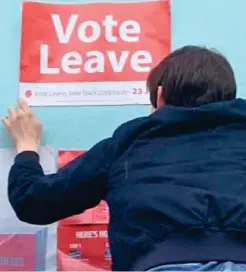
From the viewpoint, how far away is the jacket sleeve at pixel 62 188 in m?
0.93

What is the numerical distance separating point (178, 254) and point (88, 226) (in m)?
0.40

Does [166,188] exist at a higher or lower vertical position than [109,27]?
lower

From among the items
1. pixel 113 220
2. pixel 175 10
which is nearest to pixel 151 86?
pixel 113 220

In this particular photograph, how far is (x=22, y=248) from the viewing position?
1.19 metres

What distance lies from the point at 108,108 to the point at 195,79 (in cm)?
33

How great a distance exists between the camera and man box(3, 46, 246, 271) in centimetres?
82

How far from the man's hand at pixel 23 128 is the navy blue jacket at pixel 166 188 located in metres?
0.19

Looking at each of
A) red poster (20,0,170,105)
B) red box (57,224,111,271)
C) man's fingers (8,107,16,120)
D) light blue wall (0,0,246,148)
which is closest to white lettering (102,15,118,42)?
red poster (20,0,170,105)

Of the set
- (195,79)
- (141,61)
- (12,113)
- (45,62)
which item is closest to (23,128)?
(12,113)

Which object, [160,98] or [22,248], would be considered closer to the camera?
[160,98]

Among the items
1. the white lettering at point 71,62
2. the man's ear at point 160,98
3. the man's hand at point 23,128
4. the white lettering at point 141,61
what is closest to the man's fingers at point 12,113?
the man's hand at point 23,128

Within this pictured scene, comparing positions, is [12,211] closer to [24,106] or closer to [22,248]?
[22,248]

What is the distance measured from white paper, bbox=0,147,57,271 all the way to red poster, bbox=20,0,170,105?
4.2 inches

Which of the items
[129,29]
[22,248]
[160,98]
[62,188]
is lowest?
[22,248]
